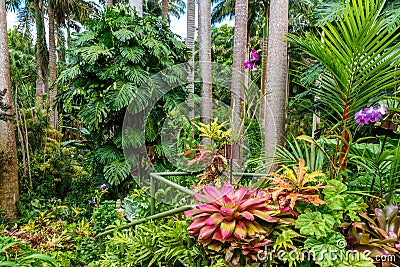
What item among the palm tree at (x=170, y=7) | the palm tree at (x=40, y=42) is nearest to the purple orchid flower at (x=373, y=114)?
the palm tree at (x=40, y=42)

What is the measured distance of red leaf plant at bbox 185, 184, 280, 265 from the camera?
117 centimetres

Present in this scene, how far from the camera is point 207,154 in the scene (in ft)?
5.84

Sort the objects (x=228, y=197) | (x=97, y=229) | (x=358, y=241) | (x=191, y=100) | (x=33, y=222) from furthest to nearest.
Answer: (x=191, y=100)
(x=33, y=222)
(x=97, y=229)
(x=228, y=197)
(x=358, y=241)

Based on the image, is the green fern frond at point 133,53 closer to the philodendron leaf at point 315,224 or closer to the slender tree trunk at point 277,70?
the slender tree trunk at point 277,70

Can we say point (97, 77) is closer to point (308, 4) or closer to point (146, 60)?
point (146, 60)

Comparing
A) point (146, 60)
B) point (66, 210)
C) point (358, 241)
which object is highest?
point (146, 60)

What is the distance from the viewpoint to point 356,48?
4.69 feet

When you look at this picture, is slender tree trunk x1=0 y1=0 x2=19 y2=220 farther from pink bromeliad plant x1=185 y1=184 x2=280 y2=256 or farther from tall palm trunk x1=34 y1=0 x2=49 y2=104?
tall palm trunk x1=34 y1=0 x2=49 y2=104

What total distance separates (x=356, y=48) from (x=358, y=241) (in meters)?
0.83

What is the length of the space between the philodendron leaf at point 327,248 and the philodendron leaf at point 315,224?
0.09ft

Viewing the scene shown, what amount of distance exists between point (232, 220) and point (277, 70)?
7.46ft

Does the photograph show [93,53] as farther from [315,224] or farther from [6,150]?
[315,224]

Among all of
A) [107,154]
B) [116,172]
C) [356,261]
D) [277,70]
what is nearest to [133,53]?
[107,154]

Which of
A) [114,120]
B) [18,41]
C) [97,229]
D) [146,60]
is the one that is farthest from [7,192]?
[18,41]
